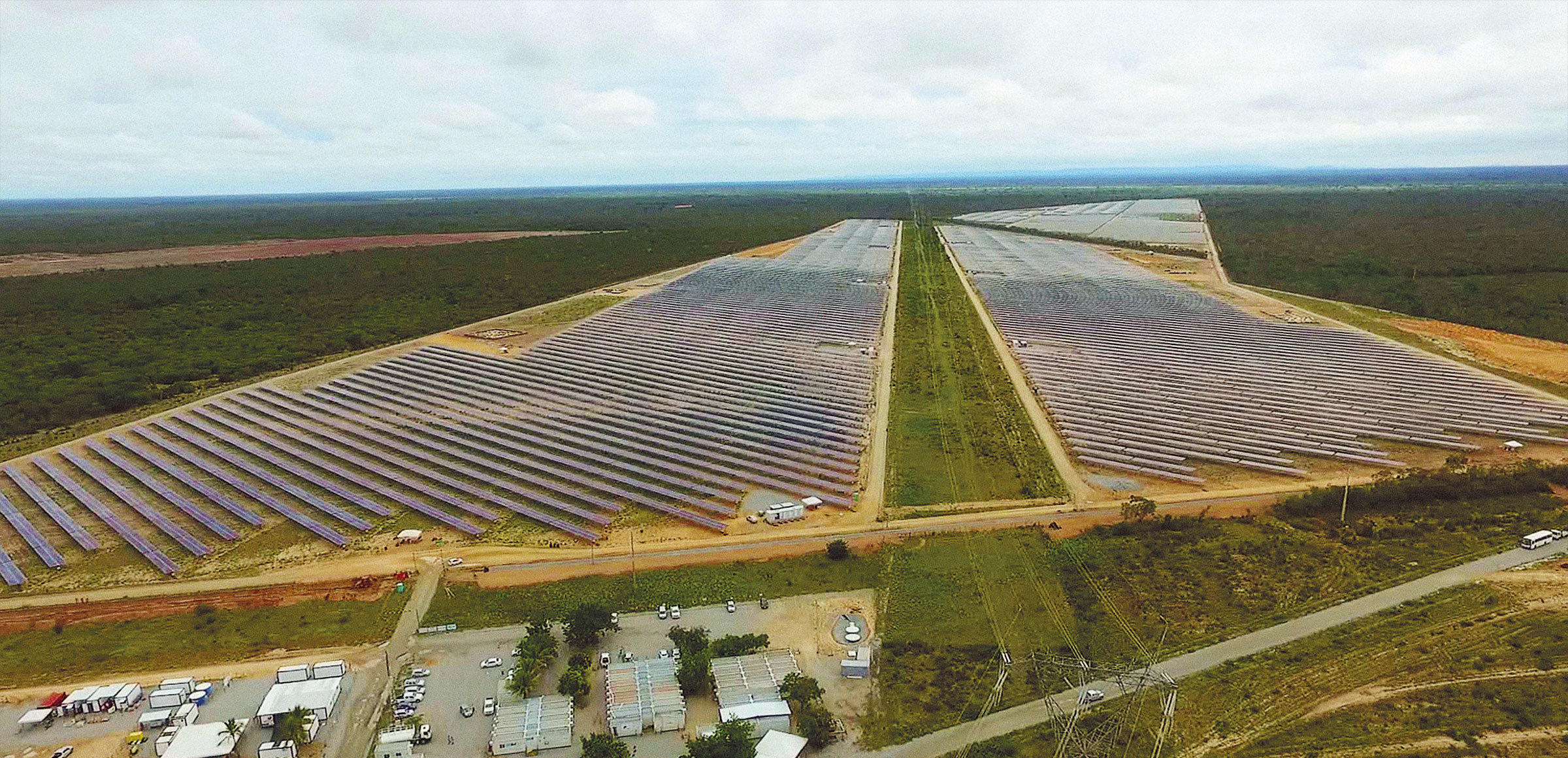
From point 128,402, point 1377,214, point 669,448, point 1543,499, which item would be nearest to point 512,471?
point 669,448

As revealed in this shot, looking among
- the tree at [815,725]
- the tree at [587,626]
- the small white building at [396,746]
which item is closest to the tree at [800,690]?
the tree at [815,725]

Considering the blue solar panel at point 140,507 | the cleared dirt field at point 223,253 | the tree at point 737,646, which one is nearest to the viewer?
the tree at point 737,646

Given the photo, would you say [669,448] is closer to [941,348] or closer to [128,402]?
[941,348]

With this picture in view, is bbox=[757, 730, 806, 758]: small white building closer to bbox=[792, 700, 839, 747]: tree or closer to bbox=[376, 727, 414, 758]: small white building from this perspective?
bbox=[792, 700, 839, 747]: tree

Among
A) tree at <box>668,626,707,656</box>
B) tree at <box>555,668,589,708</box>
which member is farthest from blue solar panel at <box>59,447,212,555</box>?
tree at <box>668,626,707,656</box>

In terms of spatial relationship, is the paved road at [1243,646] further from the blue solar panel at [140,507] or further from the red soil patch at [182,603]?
the blue solar panel at [140,507]

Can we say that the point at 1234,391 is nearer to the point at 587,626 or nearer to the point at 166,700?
the point at 587,626
